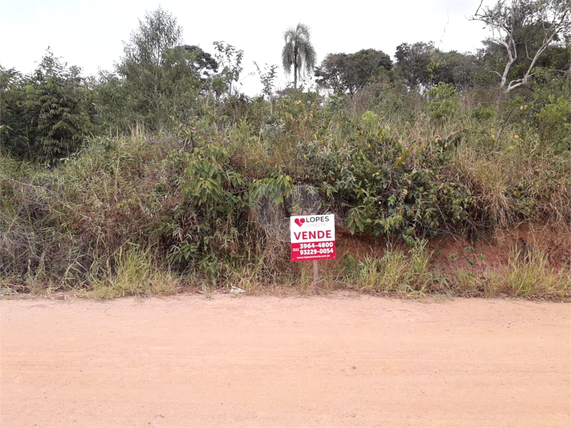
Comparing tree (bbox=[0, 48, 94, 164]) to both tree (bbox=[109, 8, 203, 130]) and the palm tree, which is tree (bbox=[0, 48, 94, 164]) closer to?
tree (bbox=[109, 8, 203, 130])

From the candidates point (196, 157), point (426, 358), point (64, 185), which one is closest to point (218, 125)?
point (196, 157)

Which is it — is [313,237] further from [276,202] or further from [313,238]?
[276,202]

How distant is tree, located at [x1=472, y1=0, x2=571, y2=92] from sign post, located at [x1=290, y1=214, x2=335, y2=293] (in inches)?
627

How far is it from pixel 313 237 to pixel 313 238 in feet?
0.04

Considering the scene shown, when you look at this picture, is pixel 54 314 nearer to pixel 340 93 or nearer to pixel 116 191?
pixel 116 191

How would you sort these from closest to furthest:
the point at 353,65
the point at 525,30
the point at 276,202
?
the point at 276,202 < the point at 525,30 < the point at 353,65

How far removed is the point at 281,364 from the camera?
318 centimetres

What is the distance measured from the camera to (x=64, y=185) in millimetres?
5984

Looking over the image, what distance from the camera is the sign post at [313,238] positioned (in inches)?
189

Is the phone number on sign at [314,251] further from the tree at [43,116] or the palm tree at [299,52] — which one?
the palm tree at [299,52]

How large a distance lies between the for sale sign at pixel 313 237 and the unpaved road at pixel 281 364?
23.5 inches


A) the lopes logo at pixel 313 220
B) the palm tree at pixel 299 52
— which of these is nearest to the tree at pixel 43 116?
the lopes logo at pixel 313 220

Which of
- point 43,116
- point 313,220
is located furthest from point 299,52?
point 313,220

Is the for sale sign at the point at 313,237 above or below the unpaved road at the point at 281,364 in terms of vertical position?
above
